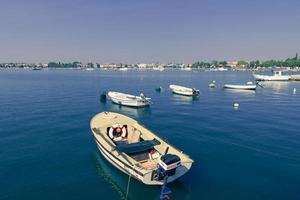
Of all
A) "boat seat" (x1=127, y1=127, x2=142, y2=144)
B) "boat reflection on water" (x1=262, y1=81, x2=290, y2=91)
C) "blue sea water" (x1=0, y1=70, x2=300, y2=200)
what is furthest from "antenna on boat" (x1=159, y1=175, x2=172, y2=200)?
"boat reflection on water" (x1=262, y1=81, x2=290, y2=91)

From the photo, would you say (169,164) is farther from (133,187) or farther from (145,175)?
(133,187)

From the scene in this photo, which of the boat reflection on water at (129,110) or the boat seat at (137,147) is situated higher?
the boat seat at (137,147)

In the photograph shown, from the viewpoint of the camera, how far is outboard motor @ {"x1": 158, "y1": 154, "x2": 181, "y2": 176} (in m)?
15.9

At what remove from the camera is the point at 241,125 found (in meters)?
35.2

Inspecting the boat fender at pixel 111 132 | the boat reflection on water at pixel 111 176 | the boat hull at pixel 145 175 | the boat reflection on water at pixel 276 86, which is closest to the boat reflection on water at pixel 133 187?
the boat reflection on water at pixel 111 176

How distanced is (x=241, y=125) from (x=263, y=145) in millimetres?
8740

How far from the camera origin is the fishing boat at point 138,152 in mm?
16234

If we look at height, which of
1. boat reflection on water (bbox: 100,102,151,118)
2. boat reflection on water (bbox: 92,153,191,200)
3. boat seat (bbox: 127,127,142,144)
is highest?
boat seat (bbox: 127,127,142,144)

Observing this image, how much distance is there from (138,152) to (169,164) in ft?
15.7

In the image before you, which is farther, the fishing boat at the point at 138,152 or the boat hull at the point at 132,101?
the boat hull at the point at 132,101

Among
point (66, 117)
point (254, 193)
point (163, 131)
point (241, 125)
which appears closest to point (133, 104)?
point (66, 117)

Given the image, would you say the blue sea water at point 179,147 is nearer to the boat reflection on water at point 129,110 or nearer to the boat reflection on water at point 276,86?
the boat reflection on water at point 129,110

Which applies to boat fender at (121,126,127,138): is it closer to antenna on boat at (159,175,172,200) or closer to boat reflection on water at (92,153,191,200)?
boat reflection on water at (92,153,191,200)

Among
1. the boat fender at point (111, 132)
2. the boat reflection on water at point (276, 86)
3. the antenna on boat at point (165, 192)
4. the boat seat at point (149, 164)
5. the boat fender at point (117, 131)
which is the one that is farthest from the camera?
the boat reflection on water at point (276, 86)
